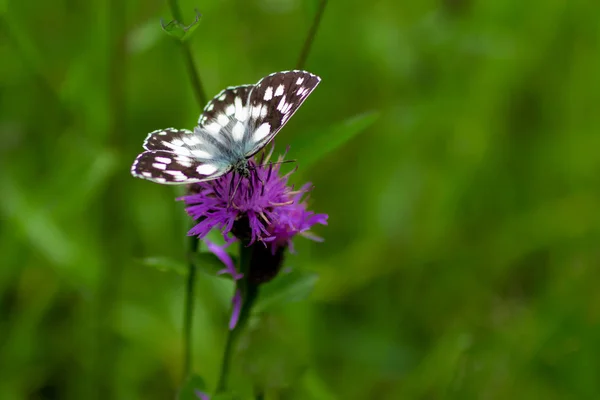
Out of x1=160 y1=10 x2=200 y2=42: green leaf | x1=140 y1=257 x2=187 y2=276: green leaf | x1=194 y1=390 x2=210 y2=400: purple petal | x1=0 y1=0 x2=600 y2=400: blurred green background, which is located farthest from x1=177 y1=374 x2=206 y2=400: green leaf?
x1=160 y1=10 x2=200 y2=42: green leaf

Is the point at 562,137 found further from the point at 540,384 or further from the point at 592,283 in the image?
the point at 540,384

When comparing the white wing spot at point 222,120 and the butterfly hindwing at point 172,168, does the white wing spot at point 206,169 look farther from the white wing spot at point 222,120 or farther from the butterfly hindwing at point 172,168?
the white wing spot at point 222,120

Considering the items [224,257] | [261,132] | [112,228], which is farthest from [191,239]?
[112,228]

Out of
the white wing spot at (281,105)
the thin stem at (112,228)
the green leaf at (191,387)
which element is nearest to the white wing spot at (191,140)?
the white wing spot at (281,105)

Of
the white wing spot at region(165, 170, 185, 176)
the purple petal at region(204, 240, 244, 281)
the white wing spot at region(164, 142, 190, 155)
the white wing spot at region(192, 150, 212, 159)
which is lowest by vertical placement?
the purple petal at region(204, 240, 244, 281)

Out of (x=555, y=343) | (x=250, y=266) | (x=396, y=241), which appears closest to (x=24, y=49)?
(x=250, y=266)

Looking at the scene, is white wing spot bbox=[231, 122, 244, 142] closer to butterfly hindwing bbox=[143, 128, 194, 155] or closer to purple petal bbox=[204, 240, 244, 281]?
butterfly hindwing bbox=[143, 128, 194, 155]
